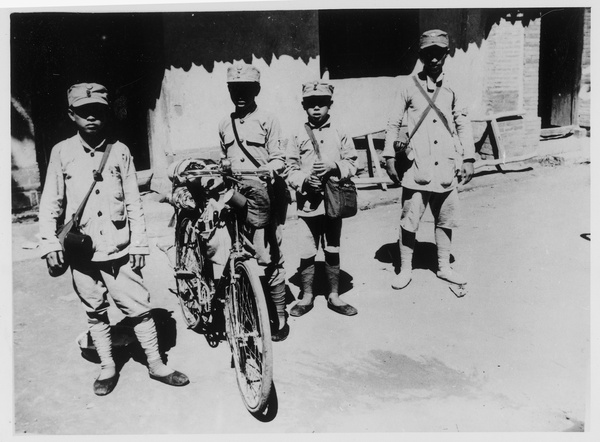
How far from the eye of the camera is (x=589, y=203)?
209 inches

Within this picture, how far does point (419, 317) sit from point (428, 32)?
97.1 inches

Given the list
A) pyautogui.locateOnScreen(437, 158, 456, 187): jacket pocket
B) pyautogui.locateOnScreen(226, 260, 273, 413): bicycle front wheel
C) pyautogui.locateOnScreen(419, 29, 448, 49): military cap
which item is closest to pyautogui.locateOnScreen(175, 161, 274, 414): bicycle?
pyautogui.locateOnScreen(226, 260, 273, 413): bicycle front wheel

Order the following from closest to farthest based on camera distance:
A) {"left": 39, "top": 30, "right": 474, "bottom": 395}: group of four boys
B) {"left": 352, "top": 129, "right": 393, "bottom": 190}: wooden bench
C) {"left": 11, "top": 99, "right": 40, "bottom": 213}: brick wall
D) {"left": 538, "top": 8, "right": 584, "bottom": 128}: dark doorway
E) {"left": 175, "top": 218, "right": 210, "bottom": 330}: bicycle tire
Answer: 1. {"left": 39, "top": 30, "right": 474, "bottom": 395}: group of four boys
2. {"left": 175, "top": 218, "right": 210, "bottom": 330}: bicycle tire
3. {"left": 11, "top": 99, "right": 40, "bottom": 213}: brick wall
4. {"left": 352, "top": 129, "right": 393, "bottom": 190}: wooden bench
5. {"left": 538, "top": 8, "right": 584, "bottom": 128}: dark doorway

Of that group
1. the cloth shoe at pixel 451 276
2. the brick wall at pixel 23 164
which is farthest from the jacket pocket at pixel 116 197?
the cloth shoe at pixel 451 276

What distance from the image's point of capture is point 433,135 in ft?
17.1

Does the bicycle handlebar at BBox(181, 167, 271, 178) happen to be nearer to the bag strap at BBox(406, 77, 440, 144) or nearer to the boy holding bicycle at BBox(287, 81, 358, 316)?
the boy holding bicycle at BBox(287, 81, 358, 316)

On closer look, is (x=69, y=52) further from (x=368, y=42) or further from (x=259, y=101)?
(x=368, y=42)

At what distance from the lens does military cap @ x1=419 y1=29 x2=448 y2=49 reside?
5.01 metres

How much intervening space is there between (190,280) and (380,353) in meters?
1.69

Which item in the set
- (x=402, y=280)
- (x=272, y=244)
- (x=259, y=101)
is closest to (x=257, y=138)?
(x=259, y=101)

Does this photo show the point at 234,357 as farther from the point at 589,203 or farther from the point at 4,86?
the point at 589,203

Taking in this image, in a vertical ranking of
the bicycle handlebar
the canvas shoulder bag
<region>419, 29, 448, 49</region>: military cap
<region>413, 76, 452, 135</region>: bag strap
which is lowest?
the canvas shoulder bag

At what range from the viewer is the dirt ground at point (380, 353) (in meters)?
4.64

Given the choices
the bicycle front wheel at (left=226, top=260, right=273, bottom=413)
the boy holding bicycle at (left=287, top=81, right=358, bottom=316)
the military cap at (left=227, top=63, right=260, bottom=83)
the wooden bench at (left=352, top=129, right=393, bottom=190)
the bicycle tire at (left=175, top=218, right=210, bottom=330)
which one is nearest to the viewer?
the bicycle front wheel at (left=226, top=260, right=273, bottom=413)
